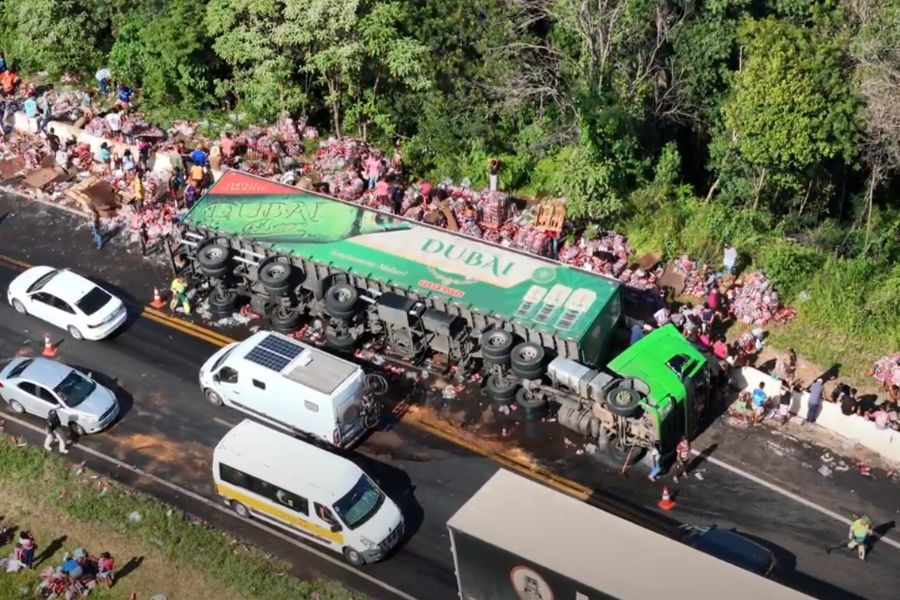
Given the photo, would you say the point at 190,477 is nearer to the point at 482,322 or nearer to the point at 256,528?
the point at 256,528

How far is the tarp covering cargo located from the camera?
90.8 feet

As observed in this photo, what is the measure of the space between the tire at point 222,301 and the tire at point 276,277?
1548mm

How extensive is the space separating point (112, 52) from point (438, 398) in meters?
20.9

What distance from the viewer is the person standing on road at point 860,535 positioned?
23797 millimetres

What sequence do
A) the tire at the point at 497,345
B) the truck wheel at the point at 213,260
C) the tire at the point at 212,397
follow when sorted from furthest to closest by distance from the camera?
the truck wheel at the point at 213,260
the tire at the point at 212,397
the tire at the point at 497,345

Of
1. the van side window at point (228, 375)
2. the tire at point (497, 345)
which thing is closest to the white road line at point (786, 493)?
the tire at point (497, 345)

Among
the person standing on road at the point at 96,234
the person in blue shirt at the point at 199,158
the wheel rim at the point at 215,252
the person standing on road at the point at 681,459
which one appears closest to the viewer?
the person standing on road at the point at 681,459

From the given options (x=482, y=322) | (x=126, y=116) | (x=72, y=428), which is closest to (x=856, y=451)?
(x=482, y=322)

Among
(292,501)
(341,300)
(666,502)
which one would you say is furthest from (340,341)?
(666,502)

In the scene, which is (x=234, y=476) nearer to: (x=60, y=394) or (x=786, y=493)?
(x=60, y=394)

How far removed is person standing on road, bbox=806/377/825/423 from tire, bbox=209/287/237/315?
15351mm

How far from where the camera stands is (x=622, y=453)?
26.5 metres

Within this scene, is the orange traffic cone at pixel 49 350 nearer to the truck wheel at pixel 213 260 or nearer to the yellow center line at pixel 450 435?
the yellow center line at pixel 450 435

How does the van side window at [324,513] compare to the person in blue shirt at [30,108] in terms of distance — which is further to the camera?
the person in blue shirt at [30,108]
